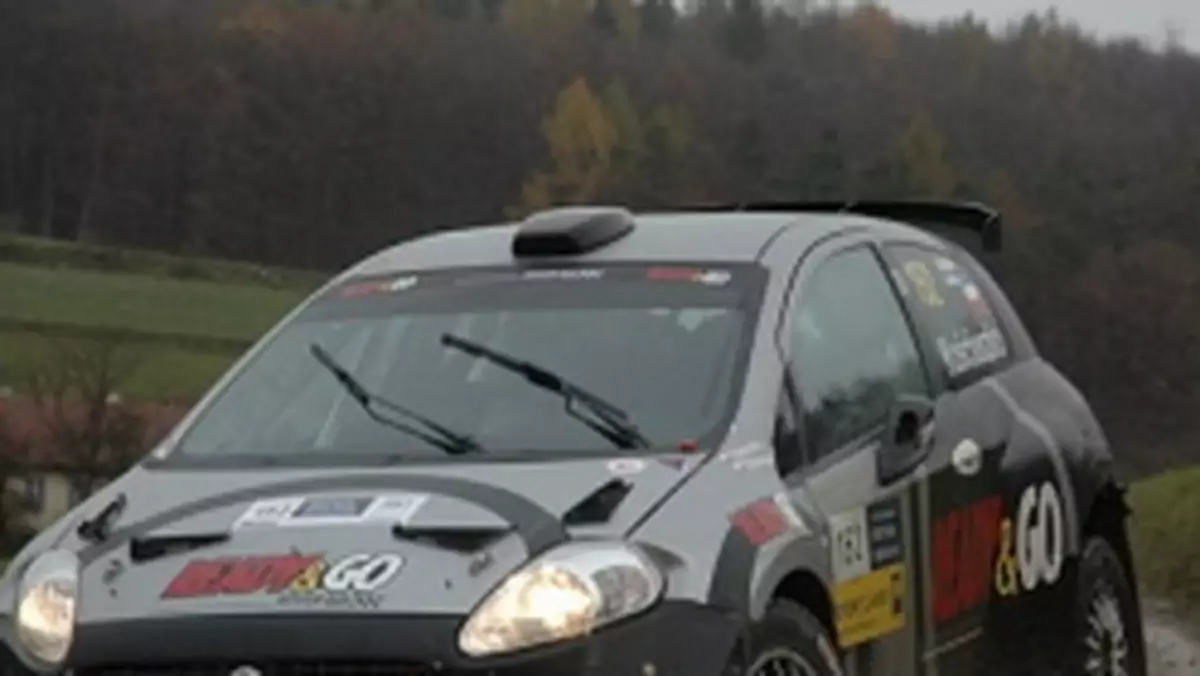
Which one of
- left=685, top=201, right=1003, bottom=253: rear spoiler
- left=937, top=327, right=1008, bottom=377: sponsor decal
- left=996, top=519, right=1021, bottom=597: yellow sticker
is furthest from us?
left=685, top=201, right=1003, bottom=253: rear spoiler

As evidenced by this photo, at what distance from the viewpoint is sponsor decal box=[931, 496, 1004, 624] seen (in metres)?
6.30

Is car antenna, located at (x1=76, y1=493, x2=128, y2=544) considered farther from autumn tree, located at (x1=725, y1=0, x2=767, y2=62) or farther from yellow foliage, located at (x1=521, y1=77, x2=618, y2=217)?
autumn tree, located at (x1=725, y1=0, x2=767, y2=62)

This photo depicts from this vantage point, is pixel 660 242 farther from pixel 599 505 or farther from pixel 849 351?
pixel 599 505

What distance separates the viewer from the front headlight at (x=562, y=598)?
4809 millimetres

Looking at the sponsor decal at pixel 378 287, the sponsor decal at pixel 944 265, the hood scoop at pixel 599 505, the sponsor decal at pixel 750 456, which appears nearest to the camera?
the hood scoop at pixel 599 505

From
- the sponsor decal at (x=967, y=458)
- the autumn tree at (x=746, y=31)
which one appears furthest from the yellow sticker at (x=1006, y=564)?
the autumn tree at (x=746, y=31)

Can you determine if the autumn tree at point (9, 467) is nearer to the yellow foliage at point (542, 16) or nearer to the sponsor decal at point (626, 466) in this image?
the yellow foliage at point (542, 16)

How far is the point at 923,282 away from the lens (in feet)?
23.4

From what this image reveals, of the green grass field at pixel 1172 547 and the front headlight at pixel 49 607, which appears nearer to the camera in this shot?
the front headlight at pixel 49 607

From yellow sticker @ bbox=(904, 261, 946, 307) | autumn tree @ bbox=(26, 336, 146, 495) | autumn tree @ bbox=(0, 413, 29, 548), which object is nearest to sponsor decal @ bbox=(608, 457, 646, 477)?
yellow sticker @ bbox=(904, 261, 946, 307)

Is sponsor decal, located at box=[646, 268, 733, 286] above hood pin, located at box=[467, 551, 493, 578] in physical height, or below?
above

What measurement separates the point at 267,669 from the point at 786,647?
1117 mm

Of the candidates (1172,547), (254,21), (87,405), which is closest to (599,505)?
(1172,547)

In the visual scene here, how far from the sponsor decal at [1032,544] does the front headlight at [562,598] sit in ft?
6.77
